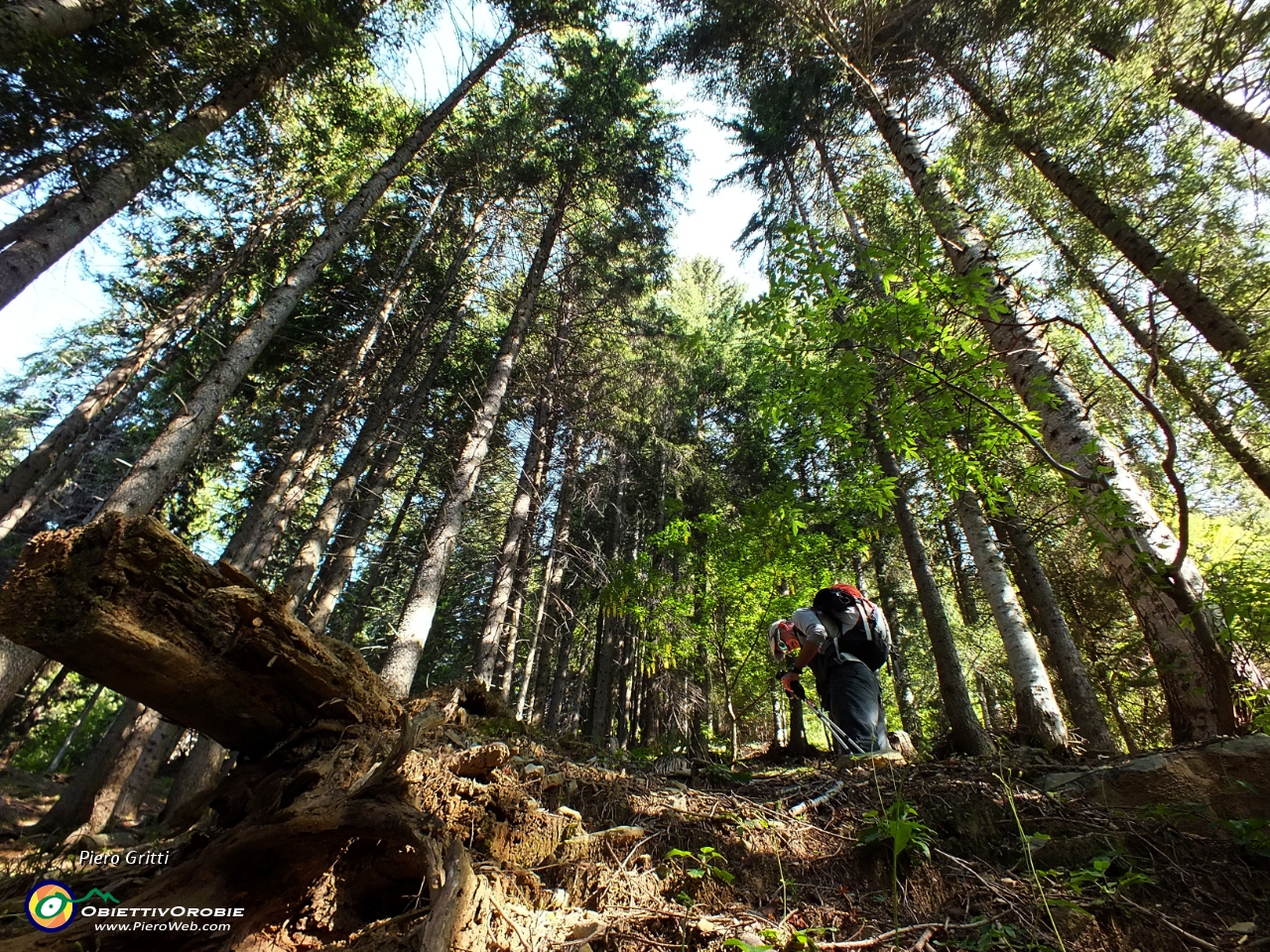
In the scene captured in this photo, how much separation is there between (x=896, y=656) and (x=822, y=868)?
354 inches

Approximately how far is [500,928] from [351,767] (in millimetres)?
1250

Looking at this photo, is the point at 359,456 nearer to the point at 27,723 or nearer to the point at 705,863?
the point at 705,863

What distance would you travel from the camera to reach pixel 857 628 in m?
5.19

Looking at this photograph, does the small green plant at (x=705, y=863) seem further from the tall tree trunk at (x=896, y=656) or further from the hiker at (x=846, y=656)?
the tall tree trunk at (x=896, y=656)

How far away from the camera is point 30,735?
53.7 feet

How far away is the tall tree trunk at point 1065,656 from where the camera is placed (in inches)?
197

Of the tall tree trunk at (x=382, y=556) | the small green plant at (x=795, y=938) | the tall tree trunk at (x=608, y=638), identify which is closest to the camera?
the small green plant at (x=795, y=938)

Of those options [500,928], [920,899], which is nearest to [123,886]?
[500,928]

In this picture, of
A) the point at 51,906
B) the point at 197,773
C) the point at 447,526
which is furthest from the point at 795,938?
the point at 197,773

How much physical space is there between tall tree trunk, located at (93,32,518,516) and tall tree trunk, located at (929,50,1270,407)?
9.51 m

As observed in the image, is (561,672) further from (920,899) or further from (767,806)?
(920,899)

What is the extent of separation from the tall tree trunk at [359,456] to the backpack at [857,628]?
26.8 ft

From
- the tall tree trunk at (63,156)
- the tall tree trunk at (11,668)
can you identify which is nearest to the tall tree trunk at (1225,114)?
the tall tree trunk at (63,156)

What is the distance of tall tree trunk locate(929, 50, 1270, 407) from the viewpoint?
153 inches
